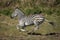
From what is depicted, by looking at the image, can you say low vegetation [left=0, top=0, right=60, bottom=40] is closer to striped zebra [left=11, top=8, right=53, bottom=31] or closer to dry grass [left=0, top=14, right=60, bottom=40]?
dry grass [left=0, top=14, right=60, bottom=40]

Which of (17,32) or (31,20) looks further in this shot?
(31,20)

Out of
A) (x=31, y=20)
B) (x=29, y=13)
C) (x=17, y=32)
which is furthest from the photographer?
(x=29, y=13)

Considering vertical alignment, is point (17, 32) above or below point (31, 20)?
below

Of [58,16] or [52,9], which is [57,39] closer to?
[58,16]

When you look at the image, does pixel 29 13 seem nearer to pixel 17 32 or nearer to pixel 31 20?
pixel 31 20

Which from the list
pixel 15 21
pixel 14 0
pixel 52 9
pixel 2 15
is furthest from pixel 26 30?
pixel 14 0

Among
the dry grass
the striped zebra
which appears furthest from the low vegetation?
the striped zebra

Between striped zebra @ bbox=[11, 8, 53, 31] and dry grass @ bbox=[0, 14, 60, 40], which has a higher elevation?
striped zebra @ bbox=[11, 8, 53, 31]

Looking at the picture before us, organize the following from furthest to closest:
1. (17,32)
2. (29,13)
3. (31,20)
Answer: (29,13) < (31,20) < (17,32)

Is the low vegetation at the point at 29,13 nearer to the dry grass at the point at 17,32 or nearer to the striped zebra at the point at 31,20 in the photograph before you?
the dry grass at the point at 17,32

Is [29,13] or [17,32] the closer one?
[17,32]

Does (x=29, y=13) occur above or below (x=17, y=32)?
above

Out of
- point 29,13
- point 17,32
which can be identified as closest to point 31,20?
point 17,32

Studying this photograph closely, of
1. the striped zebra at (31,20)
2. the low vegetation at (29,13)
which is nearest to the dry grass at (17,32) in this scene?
the low vegetation at (29,13)
